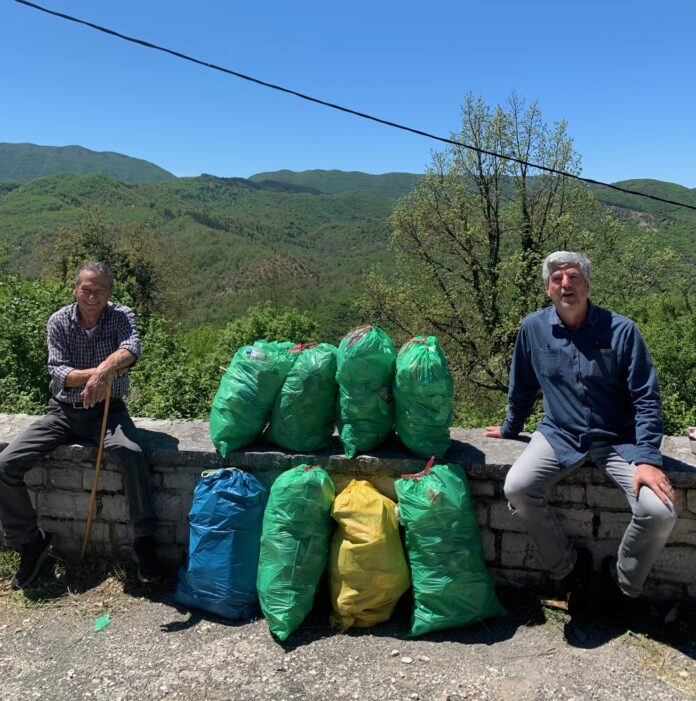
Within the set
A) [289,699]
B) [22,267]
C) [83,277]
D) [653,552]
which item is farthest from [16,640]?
[22,267]

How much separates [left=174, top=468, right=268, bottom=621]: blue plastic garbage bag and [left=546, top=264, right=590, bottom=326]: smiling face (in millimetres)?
1810

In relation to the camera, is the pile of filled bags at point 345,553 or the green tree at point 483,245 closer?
the pile of filled bags at point 345,553

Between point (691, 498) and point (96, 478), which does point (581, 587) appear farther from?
point (96, 478)

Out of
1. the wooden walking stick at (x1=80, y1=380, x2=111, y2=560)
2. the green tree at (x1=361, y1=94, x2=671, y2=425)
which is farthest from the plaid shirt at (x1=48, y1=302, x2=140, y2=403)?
the green tree at (x1=361, y1=94, x2=671, y2=425)

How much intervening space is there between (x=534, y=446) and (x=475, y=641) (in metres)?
0.97

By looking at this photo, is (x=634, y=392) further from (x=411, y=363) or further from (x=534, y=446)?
(x=411, y=363)

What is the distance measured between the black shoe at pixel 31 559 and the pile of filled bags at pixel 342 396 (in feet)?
3.97

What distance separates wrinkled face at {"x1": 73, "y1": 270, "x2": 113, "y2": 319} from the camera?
3.34m

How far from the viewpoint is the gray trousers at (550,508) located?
2.62m

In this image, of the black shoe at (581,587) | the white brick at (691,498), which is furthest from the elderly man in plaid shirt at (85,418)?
the white brick at (691,498)

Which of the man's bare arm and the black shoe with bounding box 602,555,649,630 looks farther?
the man's bare arm

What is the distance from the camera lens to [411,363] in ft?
9.77

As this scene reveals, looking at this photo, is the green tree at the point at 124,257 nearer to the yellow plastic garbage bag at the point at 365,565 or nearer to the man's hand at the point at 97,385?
the man's hand at the point at 97,385

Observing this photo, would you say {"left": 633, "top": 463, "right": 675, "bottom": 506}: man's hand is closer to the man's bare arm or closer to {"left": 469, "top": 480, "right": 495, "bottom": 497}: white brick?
{"left": 469, "top": 480, "right": 495, "bottom": 497}: white brick
